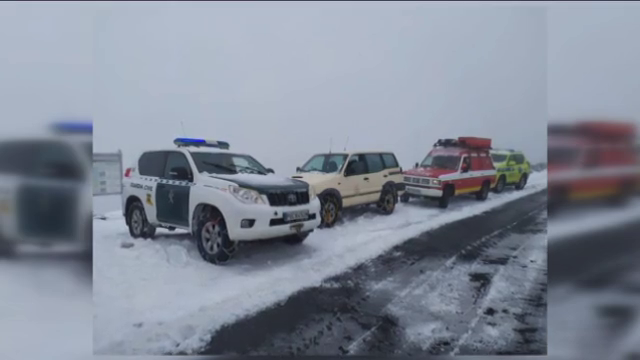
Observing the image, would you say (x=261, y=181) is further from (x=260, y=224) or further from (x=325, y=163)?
(x=325, y=163)

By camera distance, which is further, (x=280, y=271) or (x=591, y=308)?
(x=591, y=308)

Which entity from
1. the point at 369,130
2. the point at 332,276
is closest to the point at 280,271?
the point at 332,276

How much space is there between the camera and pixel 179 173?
293 centimetres

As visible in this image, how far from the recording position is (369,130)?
2992mm

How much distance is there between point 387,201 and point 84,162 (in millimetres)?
2519

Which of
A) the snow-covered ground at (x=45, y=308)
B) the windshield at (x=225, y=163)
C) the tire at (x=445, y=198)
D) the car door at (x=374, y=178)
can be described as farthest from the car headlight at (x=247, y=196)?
the tire at (x=445, y=198)

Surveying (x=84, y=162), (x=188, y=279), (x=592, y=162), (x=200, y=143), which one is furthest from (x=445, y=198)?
(x=84, y=162)

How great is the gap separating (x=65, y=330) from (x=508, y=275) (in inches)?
142

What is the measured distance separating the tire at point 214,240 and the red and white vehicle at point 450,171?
1.50 meters

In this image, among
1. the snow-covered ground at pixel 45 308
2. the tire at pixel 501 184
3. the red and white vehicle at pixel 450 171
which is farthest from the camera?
the tire at pixel 501 184

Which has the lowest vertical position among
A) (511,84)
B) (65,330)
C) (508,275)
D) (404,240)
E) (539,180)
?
(65,330)

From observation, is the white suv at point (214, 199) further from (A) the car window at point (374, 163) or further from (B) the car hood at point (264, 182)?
(A) the car window at point (374, 163)

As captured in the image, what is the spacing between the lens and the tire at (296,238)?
112 inches

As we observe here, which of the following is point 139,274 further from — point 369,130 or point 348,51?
point 348,51
